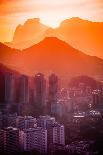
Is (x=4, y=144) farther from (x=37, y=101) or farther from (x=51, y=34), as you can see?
(x=51, y=34)

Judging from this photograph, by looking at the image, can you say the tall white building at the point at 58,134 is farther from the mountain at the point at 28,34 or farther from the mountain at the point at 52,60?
the mountain at the point at 28,34

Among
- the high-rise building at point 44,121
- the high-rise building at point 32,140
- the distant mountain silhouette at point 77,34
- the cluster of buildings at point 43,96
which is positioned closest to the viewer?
the high-rise building at point 32,140

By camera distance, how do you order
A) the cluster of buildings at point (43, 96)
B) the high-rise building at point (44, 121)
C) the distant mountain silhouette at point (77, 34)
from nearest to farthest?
the high-rise building at point (44, 121)
the cluster of buildings at point (43, 96)
the distant mountain silhouette at point (77, 34)

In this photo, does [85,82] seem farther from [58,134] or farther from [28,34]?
[28,34]

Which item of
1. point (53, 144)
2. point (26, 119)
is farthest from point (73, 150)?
point (26, 119)

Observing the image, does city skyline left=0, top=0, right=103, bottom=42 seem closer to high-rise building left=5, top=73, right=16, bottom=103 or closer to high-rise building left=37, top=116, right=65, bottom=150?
high-rise building left=5, top=73, right=16, bottom=103

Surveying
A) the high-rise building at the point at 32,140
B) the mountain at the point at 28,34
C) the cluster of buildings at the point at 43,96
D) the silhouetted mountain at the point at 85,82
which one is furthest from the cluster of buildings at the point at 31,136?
the mountain at the point at 28,34

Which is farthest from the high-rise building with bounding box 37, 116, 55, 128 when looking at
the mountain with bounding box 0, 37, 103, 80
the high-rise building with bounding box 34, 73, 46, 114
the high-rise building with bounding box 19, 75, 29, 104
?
the mountain with bounding box 0, 37, 103, 80

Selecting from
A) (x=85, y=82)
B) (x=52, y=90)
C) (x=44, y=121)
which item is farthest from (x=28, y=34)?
(x=44, y=121)
